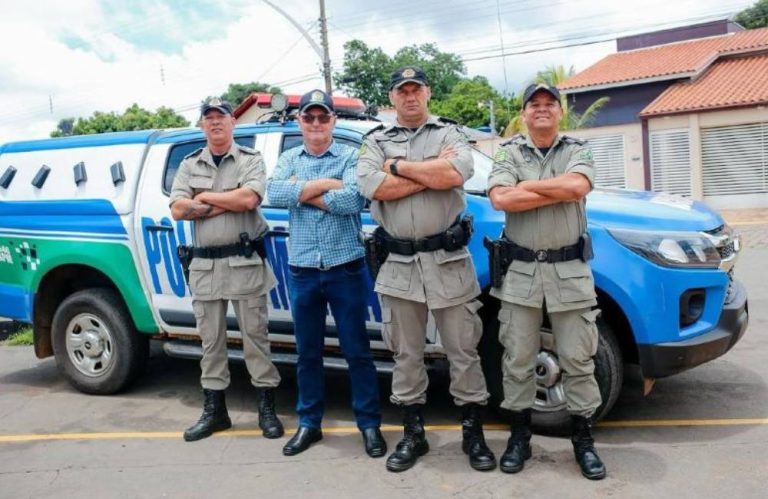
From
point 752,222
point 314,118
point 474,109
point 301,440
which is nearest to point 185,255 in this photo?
point 314,118

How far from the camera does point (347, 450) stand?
13.8 feet

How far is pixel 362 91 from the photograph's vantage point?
54875 mm

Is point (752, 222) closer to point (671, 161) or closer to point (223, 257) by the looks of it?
point (671, 161)

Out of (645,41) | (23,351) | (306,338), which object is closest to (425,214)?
(306,338)

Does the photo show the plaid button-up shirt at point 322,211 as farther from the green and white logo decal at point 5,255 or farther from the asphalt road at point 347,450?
the green and white logo decal at point 5,255

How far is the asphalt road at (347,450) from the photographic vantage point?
364 cm

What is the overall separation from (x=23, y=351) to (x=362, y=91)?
49.3 m

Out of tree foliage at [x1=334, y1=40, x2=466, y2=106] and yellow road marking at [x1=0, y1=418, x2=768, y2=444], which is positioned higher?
tree foliage at [x1=334, y1=40, x2=466, y2=106]

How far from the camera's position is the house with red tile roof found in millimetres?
20484

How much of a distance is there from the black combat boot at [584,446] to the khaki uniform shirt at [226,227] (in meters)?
1.94

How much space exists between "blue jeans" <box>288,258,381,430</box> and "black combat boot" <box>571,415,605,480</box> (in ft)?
3.56

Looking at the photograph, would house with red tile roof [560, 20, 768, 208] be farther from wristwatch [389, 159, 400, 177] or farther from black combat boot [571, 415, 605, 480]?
wristwatch [389, 159, 400, 177]

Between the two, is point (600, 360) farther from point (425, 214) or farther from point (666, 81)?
point (666, 81)

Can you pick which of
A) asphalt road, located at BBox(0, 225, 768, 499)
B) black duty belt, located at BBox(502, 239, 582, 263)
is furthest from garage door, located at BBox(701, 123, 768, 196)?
black duty belt, located at BBox(502, 239, 582, 263)
